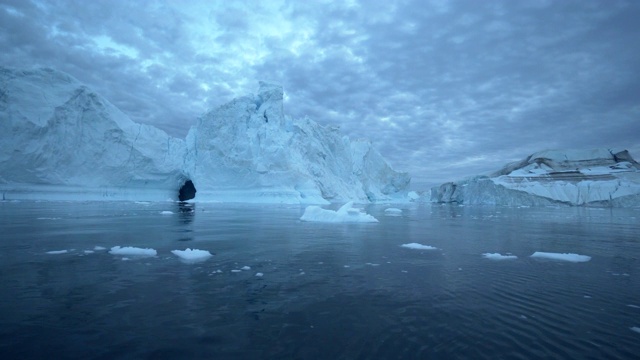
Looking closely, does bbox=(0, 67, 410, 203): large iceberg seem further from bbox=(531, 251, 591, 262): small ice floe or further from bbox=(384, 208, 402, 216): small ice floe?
bbox=(531, 251, 591, 262): small ice floe

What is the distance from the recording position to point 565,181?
1529 inches

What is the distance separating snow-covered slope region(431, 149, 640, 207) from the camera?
35000 mm

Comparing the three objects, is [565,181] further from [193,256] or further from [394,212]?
[193,256]

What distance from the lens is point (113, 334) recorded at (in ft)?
8.45

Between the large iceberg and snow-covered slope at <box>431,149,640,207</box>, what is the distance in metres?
19.5

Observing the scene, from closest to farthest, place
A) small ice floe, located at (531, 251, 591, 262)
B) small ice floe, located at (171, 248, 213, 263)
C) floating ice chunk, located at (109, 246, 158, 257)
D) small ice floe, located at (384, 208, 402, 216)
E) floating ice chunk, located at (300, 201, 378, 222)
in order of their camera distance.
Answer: small ice floe, located at (171, 248, 213, 263), floating ice chunk, located at (109, 246, 158, 257), small ice floe, located at (531, 251, 591, 262), floating ice chunk, located at (300, 201, 378, 222), small ice floe, located at (384, 208, 402, 216)

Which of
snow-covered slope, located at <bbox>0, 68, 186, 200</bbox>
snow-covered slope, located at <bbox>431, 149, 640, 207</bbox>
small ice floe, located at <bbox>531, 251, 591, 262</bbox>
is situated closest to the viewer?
small ice floe, located at <bbox>531, 251, 591, 262</bbox>

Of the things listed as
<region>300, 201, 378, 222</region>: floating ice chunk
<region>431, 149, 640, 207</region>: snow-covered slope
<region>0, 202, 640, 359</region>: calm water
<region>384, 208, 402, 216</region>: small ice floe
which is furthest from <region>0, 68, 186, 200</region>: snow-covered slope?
<region>431, 149, 640, 207</region>: snow-covered slope

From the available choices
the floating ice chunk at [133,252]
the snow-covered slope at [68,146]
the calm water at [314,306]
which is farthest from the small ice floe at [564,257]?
the snow-covered slope at [68,146]

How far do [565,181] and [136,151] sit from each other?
46.1m

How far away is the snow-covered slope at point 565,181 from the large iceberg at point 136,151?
19.5 meters

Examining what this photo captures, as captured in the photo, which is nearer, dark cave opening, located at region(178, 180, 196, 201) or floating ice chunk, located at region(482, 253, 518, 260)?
floating ice chunk, located at region(482, 253, 518, 260)

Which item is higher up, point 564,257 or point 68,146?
point 68,146

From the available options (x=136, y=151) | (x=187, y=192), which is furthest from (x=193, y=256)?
(x=187, y=192)
